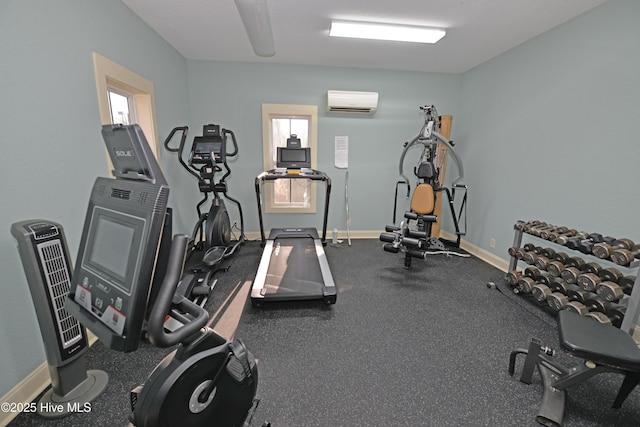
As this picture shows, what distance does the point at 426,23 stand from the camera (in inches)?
104

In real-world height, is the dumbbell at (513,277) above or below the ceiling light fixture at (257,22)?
below

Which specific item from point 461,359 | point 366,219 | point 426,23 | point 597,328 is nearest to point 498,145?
point 426,23

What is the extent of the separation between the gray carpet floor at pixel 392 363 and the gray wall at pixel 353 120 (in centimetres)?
92

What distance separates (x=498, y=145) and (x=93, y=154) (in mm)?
4339

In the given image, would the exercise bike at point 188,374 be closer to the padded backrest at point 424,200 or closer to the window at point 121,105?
the window at point 121,105

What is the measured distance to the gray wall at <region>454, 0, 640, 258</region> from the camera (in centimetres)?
215

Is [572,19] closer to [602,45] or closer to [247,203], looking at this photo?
[602,45]

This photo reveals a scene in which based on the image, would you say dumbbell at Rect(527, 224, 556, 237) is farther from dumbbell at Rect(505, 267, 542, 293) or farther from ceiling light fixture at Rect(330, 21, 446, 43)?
ceiling light fixture at Rect(330, 21, 446, 43)

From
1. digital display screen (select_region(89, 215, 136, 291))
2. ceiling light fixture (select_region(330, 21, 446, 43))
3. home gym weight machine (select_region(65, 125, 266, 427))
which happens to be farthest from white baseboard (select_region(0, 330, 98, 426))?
ceiling light fixture (select_region(330, 21, 446, 43))

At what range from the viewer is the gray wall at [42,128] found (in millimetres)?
1409

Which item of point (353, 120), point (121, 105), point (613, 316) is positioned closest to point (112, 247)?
point (121, 105)

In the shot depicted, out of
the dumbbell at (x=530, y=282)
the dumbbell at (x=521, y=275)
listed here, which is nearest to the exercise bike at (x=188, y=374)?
the dumbbell at (x=530, y=282)

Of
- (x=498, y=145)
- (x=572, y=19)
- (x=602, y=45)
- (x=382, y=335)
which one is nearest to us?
(x=382, y=335)

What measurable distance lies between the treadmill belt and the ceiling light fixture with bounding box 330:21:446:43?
2540 mm
